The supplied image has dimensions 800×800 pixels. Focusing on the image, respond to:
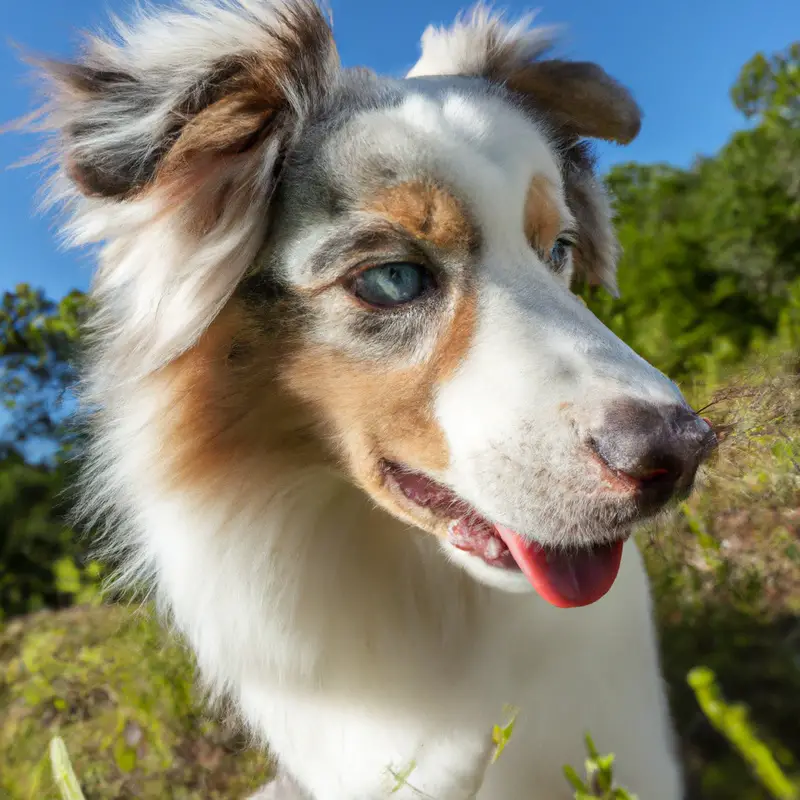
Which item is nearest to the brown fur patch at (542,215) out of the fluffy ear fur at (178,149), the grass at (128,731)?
the fluffy ear fur at (178,149)

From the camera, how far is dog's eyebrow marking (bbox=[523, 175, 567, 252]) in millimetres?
1733

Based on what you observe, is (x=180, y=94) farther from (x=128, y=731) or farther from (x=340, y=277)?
(x=128, y=731)

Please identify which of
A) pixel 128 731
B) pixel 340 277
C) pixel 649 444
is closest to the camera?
pixel 649 444

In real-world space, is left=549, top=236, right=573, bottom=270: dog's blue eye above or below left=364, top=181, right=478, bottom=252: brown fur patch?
above

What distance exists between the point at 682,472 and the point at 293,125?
1.23 m

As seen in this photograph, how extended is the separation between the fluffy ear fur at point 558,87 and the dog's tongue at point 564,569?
1175 millimetres

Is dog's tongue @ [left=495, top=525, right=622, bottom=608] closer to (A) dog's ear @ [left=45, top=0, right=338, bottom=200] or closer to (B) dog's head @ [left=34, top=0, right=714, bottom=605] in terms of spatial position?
(B) dog's head @ [left=34, top=0, right=714, bottom=605]

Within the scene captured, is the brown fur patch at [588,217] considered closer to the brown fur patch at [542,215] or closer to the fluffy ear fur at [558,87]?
the fluffy ear fur at [558,87]

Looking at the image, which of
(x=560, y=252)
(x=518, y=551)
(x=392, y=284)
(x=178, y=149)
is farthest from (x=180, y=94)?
(x=518, y=551)

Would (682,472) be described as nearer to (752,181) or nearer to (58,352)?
(752,181)

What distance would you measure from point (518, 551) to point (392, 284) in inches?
25.9

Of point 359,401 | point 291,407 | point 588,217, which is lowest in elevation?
point 291,407

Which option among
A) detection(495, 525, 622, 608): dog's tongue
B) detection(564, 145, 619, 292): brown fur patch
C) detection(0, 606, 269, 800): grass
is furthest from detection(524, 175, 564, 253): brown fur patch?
detection(0, 606, 269, 800): grass

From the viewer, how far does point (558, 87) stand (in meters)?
2.22
